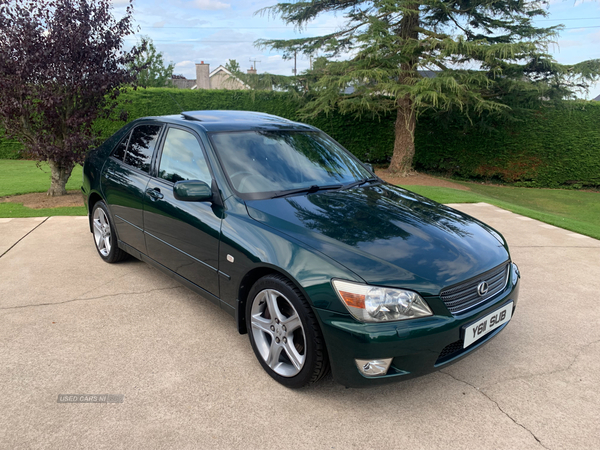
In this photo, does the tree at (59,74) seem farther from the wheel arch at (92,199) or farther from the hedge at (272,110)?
the hedge at (272,110)

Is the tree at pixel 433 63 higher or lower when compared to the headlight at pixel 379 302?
higher

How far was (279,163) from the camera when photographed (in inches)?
138

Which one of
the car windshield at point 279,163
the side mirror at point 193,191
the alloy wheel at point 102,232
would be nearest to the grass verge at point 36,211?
the alloy wheel at point 102,232

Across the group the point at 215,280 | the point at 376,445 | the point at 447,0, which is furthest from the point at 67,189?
the point at 447,0

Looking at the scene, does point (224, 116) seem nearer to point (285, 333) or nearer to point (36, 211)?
point (285, 333)

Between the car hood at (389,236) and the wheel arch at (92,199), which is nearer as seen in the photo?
the car hood at (389,236)

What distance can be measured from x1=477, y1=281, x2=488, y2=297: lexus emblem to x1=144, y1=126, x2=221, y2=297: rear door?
1.71 m

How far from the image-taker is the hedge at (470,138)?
15.5 meters

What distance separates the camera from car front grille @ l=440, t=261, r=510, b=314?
8.12 feet

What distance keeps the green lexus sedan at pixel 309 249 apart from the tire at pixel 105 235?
500 millimetres

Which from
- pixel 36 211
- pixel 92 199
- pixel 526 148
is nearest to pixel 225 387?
pixel 92 199

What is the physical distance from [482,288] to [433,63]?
1180 centimetres

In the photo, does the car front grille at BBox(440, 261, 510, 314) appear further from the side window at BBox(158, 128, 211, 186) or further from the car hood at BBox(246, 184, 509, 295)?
the side window at BBox(158, 128, 211, 186)

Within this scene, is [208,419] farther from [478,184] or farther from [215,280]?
[478,184]
